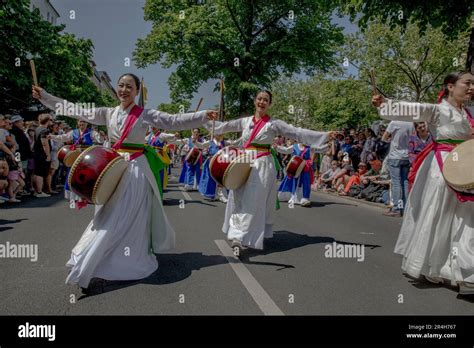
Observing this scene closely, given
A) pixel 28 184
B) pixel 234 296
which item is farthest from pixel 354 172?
pixel 234 296

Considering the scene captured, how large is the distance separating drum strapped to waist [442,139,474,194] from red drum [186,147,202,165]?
32.5 ft

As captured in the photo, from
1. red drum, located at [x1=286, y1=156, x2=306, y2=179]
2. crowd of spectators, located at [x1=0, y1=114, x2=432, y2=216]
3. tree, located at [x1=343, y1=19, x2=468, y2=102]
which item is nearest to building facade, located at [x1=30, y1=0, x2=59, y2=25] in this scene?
tree, located at [x1=343, y1=19, x2=468, y2=102]

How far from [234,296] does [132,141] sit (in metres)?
2.05

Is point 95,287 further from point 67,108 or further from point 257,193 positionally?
point 257,193

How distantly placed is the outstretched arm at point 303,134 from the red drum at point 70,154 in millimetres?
4946

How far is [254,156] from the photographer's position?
6473 mm

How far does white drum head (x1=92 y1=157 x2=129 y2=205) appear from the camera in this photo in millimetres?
4711

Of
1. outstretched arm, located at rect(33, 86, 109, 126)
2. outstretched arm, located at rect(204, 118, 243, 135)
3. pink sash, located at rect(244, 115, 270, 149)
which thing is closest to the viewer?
outstretched arm, located at rect(33, 86, 109, 126)

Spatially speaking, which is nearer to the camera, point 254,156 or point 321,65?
point 254,156

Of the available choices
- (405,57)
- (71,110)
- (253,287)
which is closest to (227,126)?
(71,110)

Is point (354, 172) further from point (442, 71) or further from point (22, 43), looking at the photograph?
point (442, 71)

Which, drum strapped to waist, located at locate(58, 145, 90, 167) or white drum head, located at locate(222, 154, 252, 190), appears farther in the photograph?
drum strapped to waist, located at locate(58, 145, 90, 167)

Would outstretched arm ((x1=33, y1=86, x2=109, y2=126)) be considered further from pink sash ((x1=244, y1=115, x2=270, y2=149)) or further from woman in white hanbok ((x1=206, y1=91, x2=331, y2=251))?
pink sash ((x1=244, y1=115, x2=270, y2=149))
